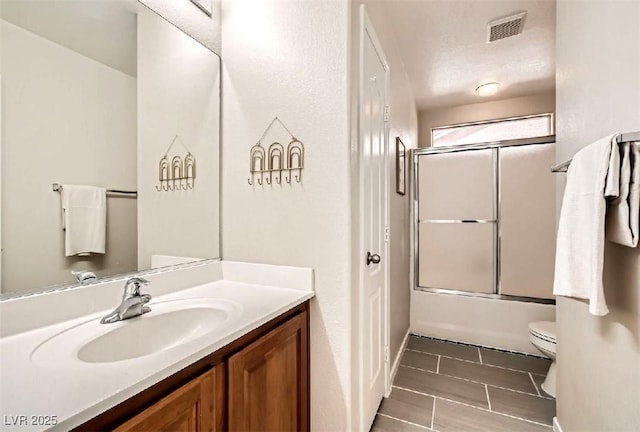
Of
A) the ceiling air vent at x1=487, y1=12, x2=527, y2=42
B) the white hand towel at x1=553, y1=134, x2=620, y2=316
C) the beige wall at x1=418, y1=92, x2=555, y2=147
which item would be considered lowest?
the white hand towel at x1=553, y1=134, x2=620, y2=316

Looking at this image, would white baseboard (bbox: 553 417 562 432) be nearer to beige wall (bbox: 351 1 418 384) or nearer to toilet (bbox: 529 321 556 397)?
toilet (bbox: 529 321 556 397)

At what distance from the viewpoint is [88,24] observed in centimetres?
111

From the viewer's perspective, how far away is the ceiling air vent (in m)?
2.02

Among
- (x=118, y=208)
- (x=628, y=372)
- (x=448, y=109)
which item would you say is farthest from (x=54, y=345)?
(x=448, y=109)

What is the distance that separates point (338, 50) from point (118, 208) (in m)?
1.17

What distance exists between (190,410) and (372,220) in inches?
46.1

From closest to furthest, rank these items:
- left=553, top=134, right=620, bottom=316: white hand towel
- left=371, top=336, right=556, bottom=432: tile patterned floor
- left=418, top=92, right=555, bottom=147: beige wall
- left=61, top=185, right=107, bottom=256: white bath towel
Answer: left=553, top=134, right=620, bottom=316: white hand towel
left=61, top=185, right=107, bottom=256: white bath towel
left=371, top=336, right=556, bottom=432: tile patterned floor
left=418, top=92, right=555, bottom=147: beige wall

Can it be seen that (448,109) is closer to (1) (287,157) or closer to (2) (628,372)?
(1) (287,157)

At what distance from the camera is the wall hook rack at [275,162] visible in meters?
1.41

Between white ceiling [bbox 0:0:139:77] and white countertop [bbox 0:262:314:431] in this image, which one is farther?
white ceiling [bbox 0:0:139:77]

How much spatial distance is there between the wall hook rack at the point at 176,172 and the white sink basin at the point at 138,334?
22.3 inches

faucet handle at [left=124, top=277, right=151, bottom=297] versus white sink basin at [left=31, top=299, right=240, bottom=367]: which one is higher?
faucet handle at [left=124, top=277, right=151, bottom=297]

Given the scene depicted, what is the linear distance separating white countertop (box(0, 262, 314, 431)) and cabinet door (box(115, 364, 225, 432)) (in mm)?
68

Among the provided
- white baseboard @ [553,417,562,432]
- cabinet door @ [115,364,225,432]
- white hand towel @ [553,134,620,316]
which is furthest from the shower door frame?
cabinet door @ [115,364,225,432]
